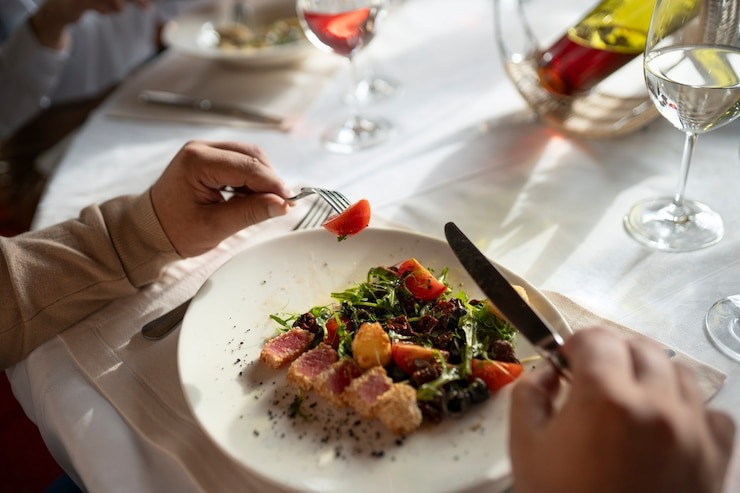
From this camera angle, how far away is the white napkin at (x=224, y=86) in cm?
147

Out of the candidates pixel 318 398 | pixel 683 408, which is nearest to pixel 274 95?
pixel 318 398

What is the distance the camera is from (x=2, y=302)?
33.5 inches

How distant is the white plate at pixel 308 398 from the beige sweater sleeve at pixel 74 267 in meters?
0.16

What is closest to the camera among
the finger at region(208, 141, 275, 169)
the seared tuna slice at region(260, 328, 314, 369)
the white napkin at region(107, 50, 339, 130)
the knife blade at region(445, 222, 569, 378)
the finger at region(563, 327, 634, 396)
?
the finger at region(563, 327, 634, 396)

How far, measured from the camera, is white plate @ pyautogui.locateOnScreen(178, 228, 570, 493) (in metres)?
0.60

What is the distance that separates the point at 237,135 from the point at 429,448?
3.14ft

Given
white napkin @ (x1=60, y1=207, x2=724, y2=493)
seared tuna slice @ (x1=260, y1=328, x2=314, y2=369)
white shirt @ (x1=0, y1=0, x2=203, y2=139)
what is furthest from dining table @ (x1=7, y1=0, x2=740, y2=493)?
white shirt @ (x1=0, y1=0, x2=203, y2=139)

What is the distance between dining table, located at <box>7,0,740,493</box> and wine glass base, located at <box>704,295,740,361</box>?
0.04 feet

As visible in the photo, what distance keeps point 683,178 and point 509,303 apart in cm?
44

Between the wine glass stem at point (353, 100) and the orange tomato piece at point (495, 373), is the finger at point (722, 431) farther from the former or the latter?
the wine glass stem at point (353, 100)

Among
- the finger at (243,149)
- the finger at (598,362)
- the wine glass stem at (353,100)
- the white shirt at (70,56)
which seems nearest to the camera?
the finger at (598,362)

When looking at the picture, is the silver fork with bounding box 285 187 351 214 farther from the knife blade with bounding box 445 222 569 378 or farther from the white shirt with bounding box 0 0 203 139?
the white shirt with bounding box 0 0 203 139

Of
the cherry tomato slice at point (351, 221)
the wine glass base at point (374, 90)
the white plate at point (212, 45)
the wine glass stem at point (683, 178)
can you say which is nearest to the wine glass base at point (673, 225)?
the wine glass stem at point (683, 178)

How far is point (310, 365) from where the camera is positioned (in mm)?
710
